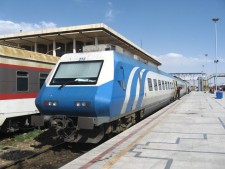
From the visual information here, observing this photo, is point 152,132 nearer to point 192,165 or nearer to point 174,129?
point 174,129

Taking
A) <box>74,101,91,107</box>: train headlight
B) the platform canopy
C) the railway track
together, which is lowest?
the railway track

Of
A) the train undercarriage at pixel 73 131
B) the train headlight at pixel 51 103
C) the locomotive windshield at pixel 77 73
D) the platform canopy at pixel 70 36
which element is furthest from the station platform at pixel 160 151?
the platform canopy at pixel 70 36

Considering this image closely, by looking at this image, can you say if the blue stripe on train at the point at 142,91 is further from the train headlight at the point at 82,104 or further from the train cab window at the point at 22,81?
the train cab window at the point at 22,81

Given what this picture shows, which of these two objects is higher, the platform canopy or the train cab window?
the platform canopy

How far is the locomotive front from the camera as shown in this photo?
27.7ft

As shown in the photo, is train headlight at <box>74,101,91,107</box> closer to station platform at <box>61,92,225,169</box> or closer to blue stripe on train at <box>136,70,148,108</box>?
station platform at <box>61,92,225,169</box>

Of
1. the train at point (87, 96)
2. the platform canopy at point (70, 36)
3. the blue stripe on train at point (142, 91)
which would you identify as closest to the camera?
the train at point (87, 96)

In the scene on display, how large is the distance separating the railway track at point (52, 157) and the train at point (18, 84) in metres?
2.53

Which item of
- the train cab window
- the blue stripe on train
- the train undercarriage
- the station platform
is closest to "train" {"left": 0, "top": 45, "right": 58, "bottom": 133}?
the train cab window

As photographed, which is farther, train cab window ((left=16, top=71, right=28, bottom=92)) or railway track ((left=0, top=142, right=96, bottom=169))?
train cab window ((left=16, top=71, right=28, bottom=92))

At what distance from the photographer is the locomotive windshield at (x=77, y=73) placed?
9.05 meters

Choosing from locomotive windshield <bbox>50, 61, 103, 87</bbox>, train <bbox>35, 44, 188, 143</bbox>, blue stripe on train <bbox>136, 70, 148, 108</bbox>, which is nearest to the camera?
train <bbox>35, 44, 188, 143</bbox>

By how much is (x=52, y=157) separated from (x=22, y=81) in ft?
13.5

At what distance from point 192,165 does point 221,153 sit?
1.44m
